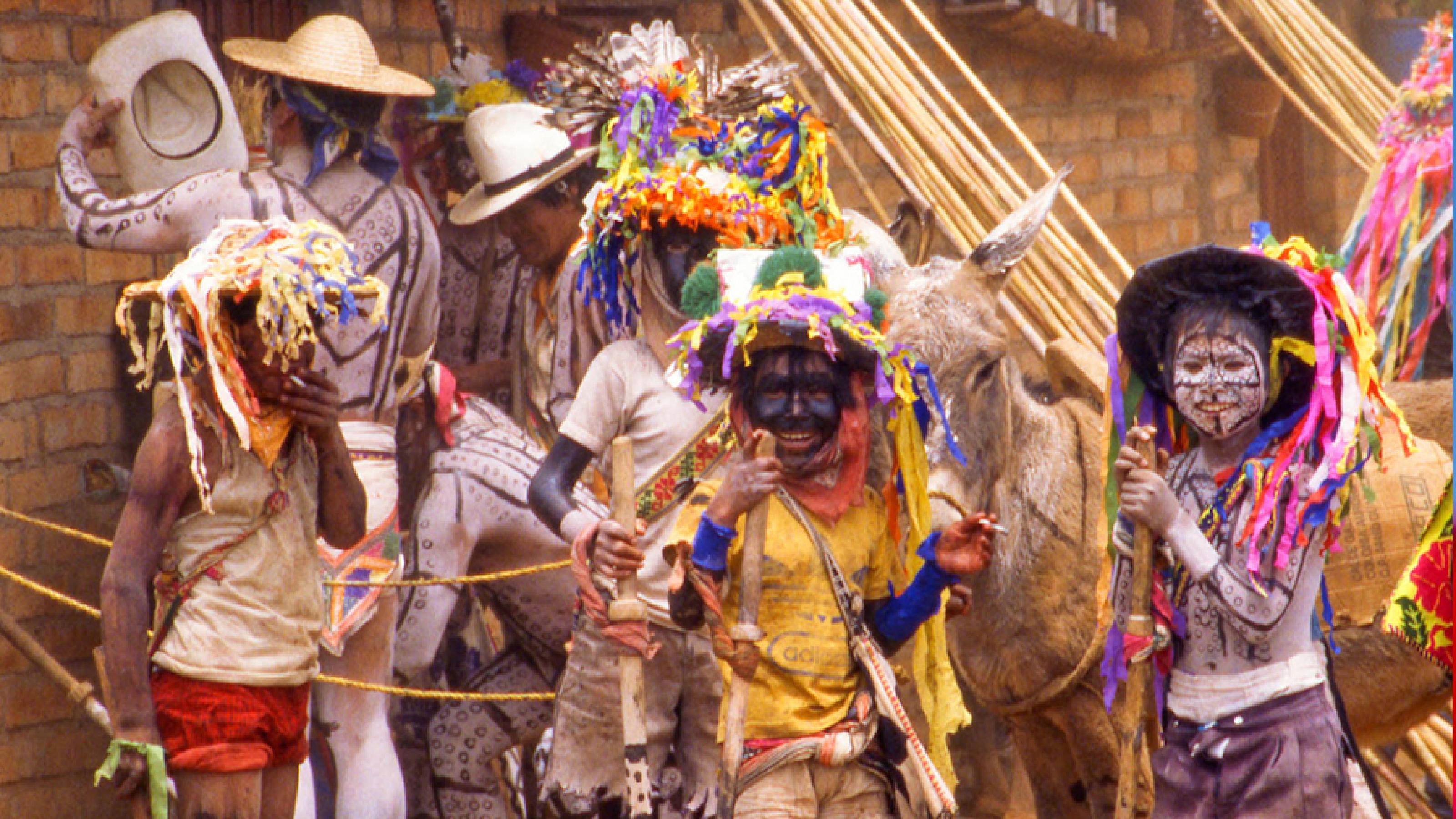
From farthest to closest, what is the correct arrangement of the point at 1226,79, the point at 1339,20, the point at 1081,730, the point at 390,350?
the point at 1339,20 → the point at 1226,79 → the point at 390,350 → the point at 1081,730

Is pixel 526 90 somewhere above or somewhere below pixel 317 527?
above

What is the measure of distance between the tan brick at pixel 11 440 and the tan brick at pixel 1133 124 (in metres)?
6.29

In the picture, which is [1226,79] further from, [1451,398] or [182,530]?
[182,530]

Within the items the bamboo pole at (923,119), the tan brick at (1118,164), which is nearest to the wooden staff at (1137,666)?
the bamboo pole at (923,119)

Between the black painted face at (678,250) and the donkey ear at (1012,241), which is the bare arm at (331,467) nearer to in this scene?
the black painted face at (678,250)

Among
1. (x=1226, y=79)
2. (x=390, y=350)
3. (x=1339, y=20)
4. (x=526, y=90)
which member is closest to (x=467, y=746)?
(x=390, y=350)

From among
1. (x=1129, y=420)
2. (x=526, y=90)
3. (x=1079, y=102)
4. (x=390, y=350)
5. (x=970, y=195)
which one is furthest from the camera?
(x=1079, y=102)

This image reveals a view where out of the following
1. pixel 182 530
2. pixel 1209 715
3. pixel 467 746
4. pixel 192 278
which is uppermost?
pixel 192 278

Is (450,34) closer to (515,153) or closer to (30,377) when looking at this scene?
(515,153)

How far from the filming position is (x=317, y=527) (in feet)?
15.9

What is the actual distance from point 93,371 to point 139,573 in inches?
84.3

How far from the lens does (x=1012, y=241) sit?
532 centimetres

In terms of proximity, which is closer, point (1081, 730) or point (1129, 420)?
point (1129, 420)

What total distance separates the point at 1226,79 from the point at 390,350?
22.2 ft
